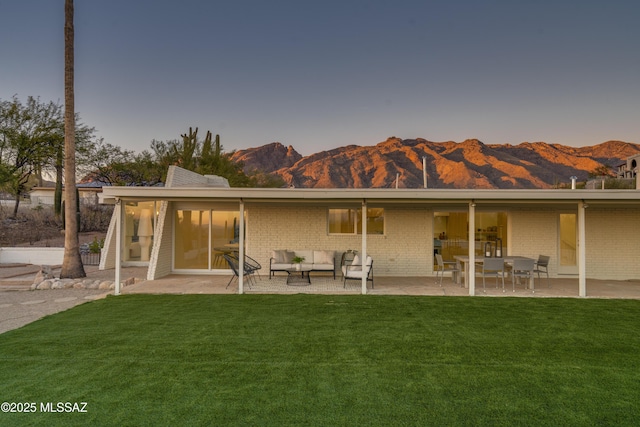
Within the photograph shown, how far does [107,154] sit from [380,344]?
27621 millimetres

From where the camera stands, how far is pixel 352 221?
1148cm

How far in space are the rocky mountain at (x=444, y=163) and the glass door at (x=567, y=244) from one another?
128ft

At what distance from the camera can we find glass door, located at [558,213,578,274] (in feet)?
36.2

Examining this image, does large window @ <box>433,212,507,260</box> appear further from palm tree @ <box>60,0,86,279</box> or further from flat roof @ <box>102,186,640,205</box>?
palm tree @ <box>60,0,86,279</box>

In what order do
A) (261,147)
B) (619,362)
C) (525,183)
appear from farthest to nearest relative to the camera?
(261,147) → (525,183) → (619,362)

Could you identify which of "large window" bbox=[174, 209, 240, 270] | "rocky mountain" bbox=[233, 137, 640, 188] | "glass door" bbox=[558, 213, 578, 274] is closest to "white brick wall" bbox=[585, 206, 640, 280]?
"glass door" bbox=[558, 213, 578, 274]

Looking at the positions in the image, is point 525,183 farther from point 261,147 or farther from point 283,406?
point 283,406

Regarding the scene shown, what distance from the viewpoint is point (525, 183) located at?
5197 cm

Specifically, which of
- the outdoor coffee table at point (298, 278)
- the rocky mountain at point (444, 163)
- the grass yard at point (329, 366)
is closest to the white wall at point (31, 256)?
the grass yard at point (329, 366)

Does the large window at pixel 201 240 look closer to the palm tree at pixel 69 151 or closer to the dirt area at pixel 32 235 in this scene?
the palm tree at pixel 69 151

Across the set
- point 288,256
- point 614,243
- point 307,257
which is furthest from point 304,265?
point 614,243

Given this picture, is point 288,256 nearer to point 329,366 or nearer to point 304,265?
point 304,265

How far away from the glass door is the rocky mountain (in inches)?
1541

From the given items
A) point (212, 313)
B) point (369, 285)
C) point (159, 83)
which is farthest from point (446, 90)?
point (212, 313)
